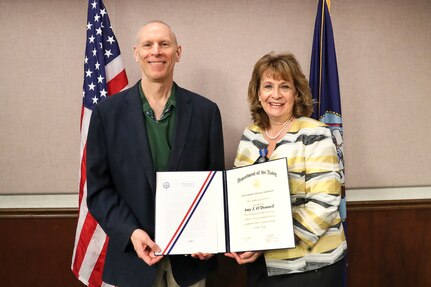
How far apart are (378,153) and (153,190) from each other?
172 cm

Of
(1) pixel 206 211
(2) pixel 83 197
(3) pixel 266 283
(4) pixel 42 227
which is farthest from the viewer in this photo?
(4) pixel 42 227

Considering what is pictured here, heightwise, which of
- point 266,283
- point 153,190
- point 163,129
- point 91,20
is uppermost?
point 91,20

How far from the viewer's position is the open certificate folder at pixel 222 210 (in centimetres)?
139

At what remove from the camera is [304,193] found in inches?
59.1

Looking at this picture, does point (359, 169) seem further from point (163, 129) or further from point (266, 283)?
point (163, 129)

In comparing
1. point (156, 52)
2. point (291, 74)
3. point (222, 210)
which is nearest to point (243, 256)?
point (222, 210)

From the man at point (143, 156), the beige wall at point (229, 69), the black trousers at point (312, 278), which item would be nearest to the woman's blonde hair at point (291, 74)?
the man at point (143, 156)

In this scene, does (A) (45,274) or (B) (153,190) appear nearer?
(B) (153,190)

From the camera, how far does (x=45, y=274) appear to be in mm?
2469

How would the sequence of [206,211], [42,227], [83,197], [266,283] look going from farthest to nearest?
[42,227] < [83,197] < [266,283] < [206,211]

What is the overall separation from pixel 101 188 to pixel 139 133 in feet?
0.97

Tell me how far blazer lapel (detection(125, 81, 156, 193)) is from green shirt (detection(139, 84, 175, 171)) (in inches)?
1.6

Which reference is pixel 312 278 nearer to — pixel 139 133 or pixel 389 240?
pixel 139 133

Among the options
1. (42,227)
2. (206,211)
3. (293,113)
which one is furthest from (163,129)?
(42,227)
